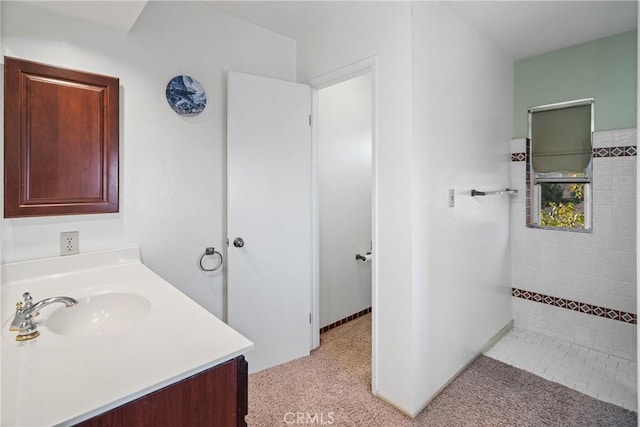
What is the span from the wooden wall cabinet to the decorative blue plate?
29 cm

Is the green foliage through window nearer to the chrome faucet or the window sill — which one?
the window sill

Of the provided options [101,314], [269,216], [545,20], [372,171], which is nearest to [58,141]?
[101,314]

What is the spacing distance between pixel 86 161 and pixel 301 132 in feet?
4.28

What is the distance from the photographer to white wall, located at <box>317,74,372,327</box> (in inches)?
115

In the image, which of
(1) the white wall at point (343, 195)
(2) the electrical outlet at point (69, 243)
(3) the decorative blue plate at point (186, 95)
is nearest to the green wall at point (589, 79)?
(1) the white wall at point (343, 195)

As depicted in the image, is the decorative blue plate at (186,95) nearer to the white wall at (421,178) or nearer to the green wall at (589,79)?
the white wall at (421,178)

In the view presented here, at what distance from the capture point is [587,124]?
2.63 m

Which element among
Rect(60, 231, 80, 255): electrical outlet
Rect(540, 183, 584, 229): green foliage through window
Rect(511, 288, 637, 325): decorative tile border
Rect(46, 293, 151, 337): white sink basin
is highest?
Rect(540, 183, 584, 229): green foliage through window

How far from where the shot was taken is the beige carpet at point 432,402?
182 cm

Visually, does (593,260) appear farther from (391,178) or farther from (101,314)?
(101,314)

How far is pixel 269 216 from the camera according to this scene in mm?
2311

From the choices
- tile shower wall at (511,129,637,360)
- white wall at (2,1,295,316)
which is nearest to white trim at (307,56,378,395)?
white wall at (2,1,295,316)

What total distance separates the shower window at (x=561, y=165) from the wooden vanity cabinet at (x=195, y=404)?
290 cm

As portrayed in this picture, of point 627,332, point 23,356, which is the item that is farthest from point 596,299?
point 23,356
